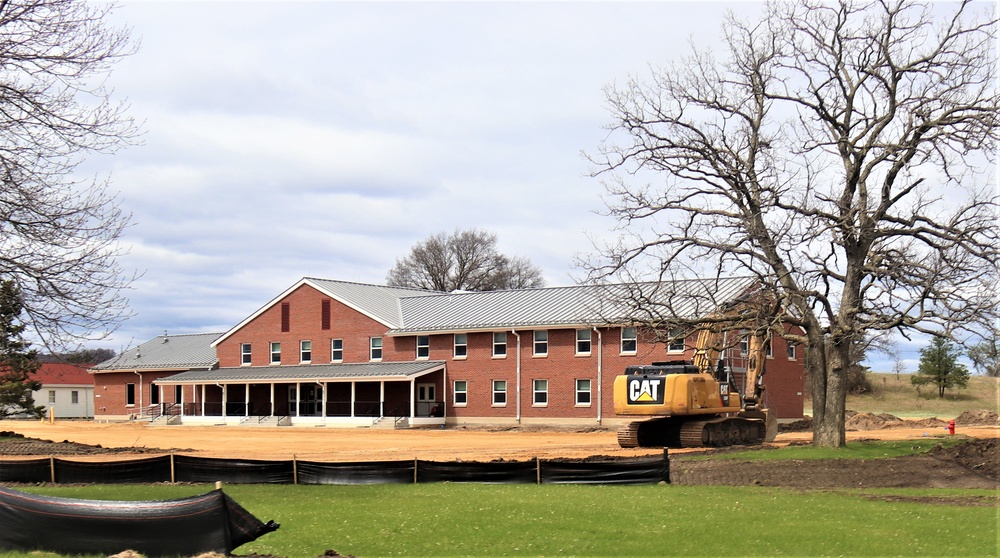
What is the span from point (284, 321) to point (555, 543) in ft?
169

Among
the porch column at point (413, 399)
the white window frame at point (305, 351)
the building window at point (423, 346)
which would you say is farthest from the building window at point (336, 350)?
the porch column at point (413, 399)

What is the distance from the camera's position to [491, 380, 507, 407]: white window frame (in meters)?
52.9

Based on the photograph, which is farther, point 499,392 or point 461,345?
point 461,345

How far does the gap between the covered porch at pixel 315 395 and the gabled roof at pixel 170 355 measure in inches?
95.0

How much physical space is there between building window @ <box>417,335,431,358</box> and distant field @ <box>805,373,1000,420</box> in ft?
94.1

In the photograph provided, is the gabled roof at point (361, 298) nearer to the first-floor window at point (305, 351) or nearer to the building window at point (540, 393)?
the first-floor window at point (305, 351)

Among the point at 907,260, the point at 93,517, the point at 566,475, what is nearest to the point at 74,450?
the point at 566,475

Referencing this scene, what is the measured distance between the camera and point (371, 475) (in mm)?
21250

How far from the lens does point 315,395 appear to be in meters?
60.4

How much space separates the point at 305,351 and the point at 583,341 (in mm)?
20200

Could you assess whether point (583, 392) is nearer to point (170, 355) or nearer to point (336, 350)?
point (336, 350)

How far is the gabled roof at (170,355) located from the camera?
69.5 metres

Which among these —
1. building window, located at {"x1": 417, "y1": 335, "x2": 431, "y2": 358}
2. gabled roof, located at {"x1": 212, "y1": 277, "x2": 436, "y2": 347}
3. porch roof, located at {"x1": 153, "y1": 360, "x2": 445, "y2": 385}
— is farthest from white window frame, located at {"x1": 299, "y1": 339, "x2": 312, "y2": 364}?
building window, located at {"x1": 417, "y1": 335, "x2": 431, "y2": 358}

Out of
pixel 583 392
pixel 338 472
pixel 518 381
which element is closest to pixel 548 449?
pixel 338 472
